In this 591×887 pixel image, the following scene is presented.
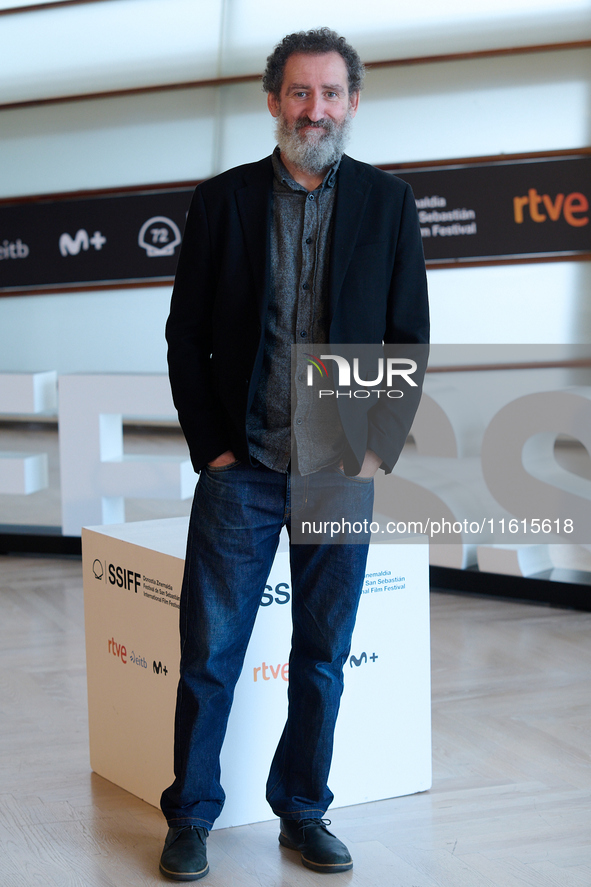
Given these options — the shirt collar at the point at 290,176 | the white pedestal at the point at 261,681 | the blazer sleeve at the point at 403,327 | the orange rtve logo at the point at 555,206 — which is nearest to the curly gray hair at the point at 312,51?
the shirt collar at the point at 290,176

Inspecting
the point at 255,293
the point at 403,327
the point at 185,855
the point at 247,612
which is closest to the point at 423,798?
the point at 185,855

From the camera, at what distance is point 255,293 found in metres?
1.81

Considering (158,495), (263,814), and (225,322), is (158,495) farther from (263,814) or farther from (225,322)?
(225,322)

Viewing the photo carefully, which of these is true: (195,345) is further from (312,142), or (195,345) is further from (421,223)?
(421,223)

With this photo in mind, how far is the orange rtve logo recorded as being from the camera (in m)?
4.84

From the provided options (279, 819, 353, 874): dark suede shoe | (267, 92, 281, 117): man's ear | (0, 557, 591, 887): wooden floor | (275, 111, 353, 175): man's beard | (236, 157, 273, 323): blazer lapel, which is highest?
(267, 92, 281, 117): man's ear

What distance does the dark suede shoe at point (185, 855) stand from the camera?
76.2 inches

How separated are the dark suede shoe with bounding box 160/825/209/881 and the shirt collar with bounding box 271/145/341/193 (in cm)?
137

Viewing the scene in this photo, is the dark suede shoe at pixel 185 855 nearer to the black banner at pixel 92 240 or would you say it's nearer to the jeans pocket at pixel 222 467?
the jeans pocket at pixel 222 467

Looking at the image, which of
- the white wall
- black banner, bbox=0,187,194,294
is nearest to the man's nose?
the white wall

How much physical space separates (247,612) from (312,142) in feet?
3.18

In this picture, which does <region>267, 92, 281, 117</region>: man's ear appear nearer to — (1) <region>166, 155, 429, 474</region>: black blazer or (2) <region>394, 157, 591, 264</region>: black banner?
(1) <region>166, 155, 429, 474</region>: black blazer

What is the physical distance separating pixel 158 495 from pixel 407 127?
2.62m

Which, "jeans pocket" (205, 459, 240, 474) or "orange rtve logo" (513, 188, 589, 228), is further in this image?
"orange rtve logo" (513, 188, 589, 228)
